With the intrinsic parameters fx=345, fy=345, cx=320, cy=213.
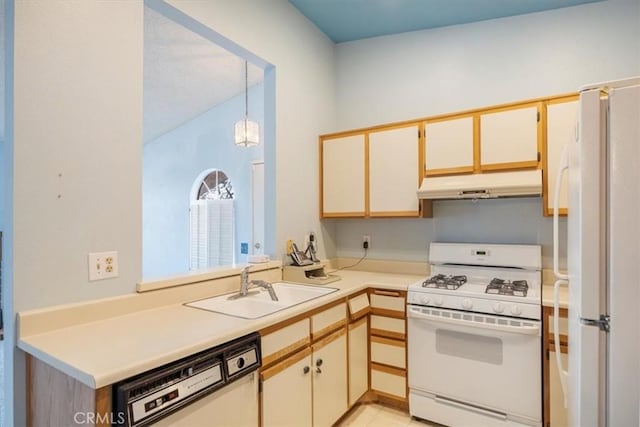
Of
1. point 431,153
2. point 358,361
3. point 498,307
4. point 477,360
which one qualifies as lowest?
point 358,361

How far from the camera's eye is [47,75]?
1.38 metres

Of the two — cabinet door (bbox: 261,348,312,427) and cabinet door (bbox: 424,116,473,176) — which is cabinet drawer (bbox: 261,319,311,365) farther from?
cabinet door (bbox: 424,116,473,176)

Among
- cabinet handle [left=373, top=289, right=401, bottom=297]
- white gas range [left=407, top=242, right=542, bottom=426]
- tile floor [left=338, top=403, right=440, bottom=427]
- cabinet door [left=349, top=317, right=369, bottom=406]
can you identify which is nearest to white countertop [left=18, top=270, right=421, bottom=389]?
cabinet door [left=349, top=317, right=369, bottom=406]

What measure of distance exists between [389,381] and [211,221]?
11.0 feet

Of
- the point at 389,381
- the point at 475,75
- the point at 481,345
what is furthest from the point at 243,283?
the point at 475,75

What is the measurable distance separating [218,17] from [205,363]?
6.39 feet

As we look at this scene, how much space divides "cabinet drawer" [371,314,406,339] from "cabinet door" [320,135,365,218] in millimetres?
869

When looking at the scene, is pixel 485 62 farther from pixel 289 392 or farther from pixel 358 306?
pixel 289 392

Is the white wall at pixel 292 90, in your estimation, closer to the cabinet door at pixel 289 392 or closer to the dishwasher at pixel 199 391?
the cabinet door at pixel 289 392

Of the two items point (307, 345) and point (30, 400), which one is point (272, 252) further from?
point (30, 400)

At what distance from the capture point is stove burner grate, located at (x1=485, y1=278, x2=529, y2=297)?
2059 mm

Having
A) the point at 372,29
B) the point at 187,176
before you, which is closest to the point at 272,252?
the point at 372,29

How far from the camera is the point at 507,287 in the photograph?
218 centimetres

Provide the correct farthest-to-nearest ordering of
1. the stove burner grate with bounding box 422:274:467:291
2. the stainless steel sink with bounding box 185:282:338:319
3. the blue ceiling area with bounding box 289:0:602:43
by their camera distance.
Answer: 1. the blue ceiling area with bounding box 289:0:602:43
2. the stove burner grate with bounding box 422:274:467:291
3. the stainless steel sink with bounding box 185:282:338:319
